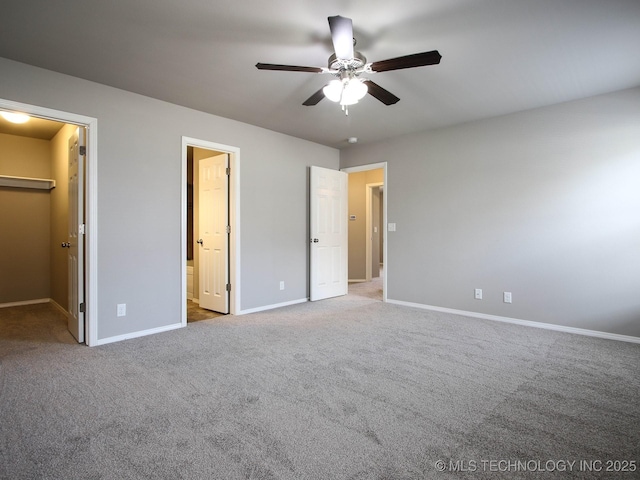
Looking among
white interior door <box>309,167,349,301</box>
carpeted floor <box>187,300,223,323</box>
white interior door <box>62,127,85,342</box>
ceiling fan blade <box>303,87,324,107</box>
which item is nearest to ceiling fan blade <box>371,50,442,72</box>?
ceiling fan blade <box>303,87,324,107</box>

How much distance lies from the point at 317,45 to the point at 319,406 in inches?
101

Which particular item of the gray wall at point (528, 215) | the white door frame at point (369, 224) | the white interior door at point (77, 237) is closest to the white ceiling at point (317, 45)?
the gray wall at point (528, 215)

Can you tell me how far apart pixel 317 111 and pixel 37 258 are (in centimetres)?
485

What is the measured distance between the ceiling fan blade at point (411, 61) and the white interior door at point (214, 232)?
2.70 m

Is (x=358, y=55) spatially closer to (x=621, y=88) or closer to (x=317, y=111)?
(x=317, y=111)

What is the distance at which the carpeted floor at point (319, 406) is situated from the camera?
1589 millimetres

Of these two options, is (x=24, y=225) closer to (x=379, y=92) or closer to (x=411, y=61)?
(x=379, y=92)

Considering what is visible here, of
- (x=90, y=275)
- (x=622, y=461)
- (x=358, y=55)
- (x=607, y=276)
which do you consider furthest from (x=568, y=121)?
(x=90, y=275)

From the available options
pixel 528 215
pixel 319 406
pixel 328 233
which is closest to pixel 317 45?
pixel 319 406

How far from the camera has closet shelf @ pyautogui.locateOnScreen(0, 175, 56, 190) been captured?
15.9 feet

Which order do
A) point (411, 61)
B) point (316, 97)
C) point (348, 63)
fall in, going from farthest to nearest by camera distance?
point (316, 97) → point (348, 63) → point (411, 61)

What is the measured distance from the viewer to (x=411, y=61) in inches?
85.2

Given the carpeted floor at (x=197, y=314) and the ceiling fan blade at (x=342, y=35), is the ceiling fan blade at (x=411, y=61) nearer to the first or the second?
the ceiling fan blade at (x=342, y=35)

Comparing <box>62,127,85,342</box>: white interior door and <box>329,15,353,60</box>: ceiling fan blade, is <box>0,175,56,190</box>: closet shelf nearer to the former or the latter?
<box>62,127,85,342</box>: white interior door
